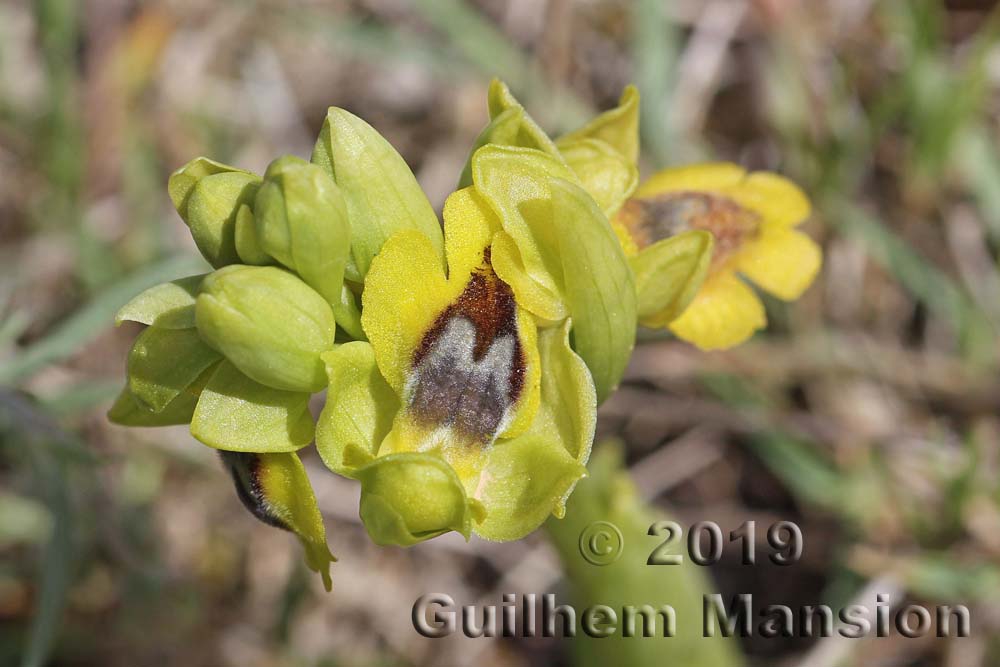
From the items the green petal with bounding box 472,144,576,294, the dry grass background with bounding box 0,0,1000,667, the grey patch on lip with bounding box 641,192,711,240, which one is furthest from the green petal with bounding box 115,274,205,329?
the dry grass background with bounding box 0,0,1000,667

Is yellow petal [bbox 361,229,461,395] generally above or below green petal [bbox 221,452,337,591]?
above

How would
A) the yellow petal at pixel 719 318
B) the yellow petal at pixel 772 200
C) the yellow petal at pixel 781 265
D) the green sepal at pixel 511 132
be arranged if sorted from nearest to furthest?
the green sepal at pixel 511 132
the yellow petal at pixel 719 318
the yellow petal at pixel 781 265
the yellow petal at pixel 772 200

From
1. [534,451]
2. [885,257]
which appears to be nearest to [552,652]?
[885,257]

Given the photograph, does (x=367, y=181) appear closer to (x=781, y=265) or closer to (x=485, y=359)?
(x=485, y=359)

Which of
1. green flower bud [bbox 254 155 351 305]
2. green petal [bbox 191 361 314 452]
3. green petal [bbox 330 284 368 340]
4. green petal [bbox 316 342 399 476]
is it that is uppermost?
green flower bud [bbox 254 155 351 305]

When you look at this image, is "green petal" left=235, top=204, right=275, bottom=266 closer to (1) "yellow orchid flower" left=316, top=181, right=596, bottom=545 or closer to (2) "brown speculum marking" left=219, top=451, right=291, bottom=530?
(1) "yellow orchid flower" left=316, top=181, right=596, bottom=545

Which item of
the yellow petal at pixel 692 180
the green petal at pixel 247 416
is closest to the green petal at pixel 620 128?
the yellow petal at pixel 692 180

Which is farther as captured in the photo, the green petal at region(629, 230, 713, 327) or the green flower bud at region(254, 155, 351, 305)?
the green petal at region(629, 230, 713, 327)

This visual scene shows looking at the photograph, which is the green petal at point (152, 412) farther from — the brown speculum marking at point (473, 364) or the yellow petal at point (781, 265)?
the yellow petal at point (781, 265)
